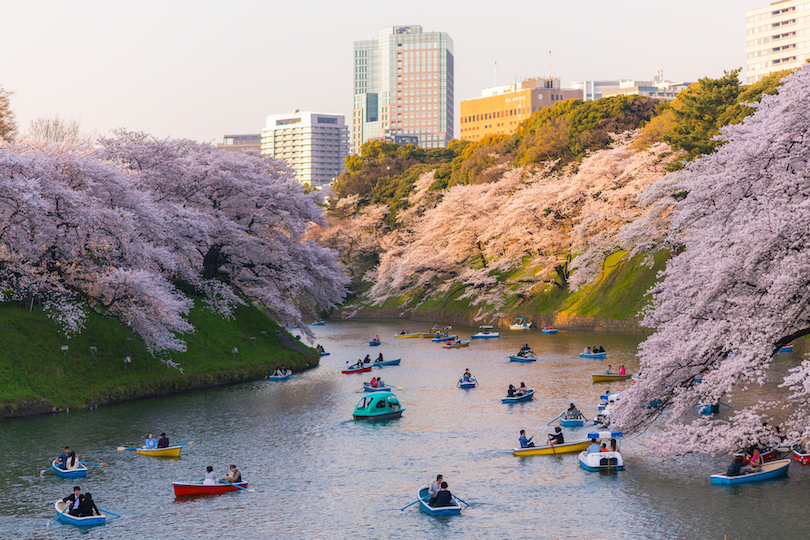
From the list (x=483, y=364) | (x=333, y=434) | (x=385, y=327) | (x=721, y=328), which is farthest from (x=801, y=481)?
(x=385, y=327)

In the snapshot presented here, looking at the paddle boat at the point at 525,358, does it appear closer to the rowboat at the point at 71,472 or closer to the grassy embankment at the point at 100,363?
the grassy embankment at the point at 100,363

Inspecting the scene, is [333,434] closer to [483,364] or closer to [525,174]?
[483,364]

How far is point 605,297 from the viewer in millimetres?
80438

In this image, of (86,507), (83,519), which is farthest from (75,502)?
(83,519)

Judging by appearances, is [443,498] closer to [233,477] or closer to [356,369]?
[233,477]

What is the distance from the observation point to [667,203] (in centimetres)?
6425

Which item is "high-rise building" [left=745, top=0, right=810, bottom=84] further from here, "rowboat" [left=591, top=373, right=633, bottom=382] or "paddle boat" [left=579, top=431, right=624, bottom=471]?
"paddle boat" [left=579, top=431, right=624, bottom=471]

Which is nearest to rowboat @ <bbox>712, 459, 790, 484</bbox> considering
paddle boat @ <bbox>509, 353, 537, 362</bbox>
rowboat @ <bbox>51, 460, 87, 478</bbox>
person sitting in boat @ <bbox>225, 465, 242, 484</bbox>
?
person sitting in boat @ <bbox>225, 465, 242, 484</bbox>

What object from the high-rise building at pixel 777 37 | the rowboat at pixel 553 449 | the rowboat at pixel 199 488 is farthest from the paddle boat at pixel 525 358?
the high-rise building at pixel 777 37

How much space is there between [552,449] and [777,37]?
182856 mm

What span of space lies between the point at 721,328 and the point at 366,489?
13780 millimetres

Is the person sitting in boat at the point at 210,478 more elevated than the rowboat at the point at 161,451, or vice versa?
the person sitting in boat at the point at 210,478

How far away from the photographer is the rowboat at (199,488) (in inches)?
1105

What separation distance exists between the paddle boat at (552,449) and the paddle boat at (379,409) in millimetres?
10149
